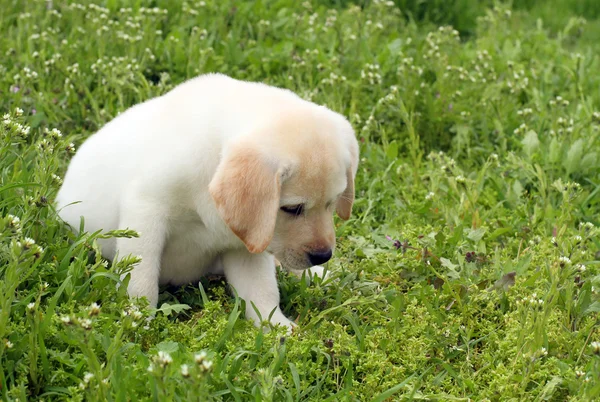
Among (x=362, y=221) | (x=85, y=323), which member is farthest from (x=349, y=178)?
(x=85, y=323)

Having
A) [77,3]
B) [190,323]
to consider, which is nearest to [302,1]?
[77,3]

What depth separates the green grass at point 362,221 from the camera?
3062 mm

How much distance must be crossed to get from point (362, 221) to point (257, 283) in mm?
1083

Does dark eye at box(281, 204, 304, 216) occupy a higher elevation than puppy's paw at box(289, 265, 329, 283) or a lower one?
higher

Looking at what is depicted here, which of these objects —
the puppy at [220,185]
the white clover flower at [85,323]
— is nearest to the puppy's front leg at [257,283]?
the puppy at [220,185]

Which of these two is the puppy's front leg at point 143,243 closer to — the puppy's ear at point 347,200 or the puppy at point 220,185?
the puppy at point 220,185

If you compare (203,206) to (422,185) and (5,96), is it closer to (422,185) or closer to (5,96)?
(422,185)

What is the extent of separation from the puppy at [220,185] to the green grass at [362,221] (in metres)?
0.19

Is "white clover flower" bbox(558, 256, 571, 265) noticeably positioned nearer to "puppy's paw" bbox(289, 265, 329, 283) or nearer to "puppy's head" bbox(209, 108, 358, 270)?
"puppy's head" bbox(209, 108, 358, 270)

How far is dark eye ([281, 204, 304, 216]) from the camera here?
11.3 feet

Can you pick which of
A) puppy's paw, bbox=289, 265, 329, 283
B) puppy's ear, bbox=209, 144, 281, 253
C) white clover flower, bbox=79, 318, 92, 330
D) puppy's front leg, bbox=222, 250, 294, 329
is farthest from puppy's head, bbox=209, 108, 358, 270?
white clover flower, bbox=79, 318, 92, 330

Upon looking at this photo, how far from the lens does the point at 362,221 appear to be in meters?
4.75

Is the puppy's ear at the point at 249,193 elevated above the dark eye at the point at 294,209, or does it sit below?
above

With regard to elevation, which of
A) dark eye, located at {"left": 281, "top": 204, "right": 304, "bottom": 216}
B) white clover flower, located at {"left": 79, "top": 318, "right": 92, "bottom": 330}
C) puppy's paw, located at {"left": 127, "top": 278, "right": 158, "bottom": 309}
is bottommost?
puppy's paw, located at {"left": 127, "top": 278, "right": 158, "bottom": 309}
